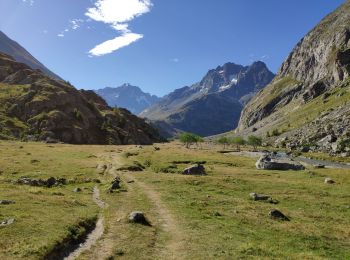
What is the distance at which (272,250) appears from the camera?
32594mm

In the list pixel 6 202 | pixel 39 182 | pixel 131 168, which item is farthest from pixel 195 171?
pixel 6 202

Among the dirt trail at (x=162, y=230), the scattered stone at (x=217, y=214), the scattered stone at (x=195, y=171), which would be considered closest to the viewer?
the dirt trail at (x=162, y=230)

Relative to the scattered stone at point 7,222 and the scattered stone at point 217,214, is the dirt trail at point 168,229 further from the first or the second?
the scattered stone at point 7,222

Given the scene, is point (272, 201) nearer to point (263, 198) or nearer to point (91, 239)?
point (263, 198)

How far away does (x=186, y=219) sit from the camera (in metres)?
42.9

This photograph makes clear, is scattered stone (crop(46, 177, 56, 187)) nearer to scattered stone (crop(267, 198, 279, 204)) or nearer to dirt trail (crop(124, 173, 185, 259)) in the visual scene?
dirt trail (crop(124, 173, 185, 259))

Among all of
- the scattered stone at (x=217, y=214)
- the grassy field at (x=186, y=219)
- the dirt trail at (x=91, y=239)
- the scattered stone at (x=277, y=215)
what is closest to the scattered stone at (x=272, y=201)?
the grassy field at (x=186, y=219)

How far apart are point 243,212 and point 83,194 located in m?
22.6

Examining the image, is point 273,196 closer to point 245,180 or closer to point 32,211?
point 245,180

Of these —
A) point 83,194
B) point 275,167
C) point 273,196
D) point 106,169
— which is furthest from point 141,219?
point 275,167

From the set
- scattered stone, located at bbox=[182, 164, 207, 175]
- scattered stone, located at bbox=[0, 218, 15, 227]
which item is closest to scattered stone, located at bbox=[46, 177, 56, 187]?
scattered stone, located at bbox=[0, 218, 15, 227]

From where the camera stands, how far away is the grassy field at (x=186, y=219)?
102 ft

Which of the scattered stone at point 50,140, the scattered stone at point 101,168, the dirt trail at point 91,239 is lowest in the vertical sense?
the dirt trail at point 91,239

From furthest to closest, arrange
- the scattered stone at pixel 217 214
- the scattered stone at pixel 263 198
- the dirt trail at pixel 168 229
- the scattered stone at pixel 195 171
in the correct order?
1. the scattered stone at pixel 195 171
2. the scattered stone at pixel 263 198
3. the scattered stone at pixel 217 214
4. the dirt trail at pixel 168 229
